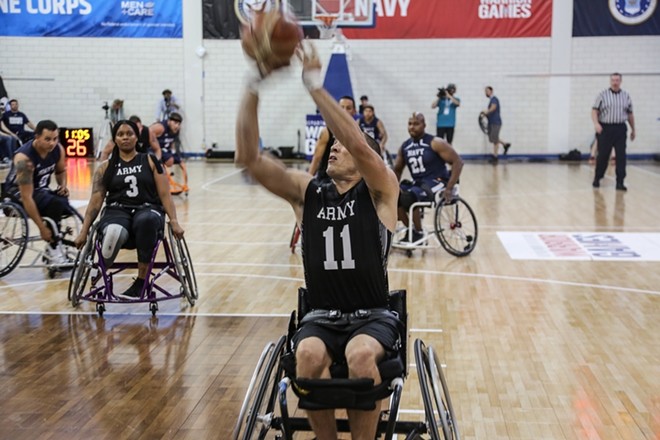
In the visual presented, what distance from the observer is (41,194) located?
738cm

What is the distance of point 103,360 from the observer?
5.03 meters

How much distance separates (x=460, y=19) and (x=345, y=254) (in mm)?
17113

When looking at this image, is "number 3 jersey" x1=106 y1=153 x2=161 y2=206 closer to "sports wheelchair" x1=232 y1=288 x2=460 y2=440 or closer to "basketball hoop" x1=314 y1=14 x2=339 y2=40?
"sports wheelchair" x1=232 y1=288 x2=460 y2=440

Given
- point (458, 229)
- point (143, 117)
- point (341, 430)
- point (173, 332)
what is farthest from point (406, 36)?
point (341, 430)

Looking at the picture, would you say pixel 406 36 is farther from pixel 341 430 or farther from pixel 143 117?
pixel 341 430

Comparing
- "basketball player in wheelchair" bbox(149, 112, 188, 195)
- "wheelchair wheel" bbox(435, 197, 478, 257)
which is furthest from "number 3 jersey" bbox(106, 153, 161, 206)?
"basketball player in wheelchair" bbox(149, 112, 188, 195)

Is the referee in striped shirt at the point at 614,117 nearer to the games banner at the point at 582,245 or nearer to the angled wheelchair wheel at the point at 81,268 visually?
the games banner at the point at 582,245

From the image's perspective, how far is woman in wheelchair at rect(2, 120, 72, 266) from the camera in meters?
7.03

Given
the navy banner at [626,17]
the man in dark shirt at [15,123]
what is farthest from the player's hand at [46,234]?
the navy banner at [626,17]

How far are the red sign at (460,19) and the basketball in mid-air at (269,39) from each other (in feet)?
56.5

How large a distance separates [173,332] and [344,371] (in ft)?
8.71

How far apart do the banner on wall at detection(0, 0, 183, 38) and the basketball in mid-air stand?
18.0 metres

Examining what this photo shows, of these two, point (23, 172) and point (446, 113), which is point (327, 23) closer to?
point (446, 113)

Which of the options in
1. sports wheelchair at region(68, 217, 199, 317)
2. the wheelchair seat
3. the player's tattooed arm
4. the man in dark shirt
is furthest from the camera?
the man in dark shirt
